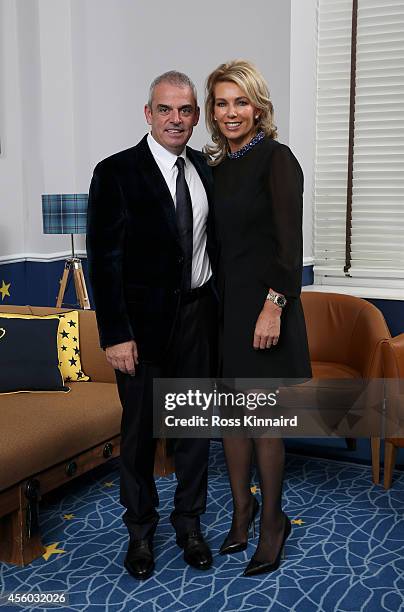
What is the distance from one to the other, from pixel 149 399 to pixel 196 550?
1.91 ft

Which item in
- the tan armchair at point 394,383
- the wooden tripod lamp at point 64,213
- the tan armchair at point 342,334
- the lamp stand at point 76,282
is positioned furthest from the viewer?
the lamp stand at point 76,282

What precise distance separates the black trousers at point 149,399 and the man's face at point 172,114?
1.79 ft

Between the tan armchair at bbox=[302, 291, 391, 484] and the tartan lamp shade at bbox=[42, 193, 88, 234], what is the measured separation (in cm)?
140

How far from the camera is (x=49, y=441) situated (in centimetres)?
277

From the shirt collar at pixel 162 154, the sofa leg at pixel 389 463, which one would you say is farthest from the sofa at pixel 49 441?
the shirt collar at pixel 162 154

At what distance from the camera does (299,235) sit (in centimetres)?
234

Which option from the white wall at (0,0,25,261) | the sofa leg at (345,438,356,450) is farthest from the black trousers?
the white wall at (0,0,25,261)

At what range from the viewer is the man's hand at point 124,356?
2.42 m

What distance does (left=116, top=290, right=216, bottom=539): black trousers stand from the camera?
249 centimetres

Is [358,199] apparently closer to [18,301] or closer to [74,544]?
[18,301]

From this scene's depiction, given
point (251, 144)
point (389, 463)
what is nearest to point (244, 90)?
point (251, 144)

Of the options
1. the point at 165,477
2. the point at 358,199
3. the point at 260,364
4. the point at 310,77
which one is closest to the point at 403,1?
the point at 310,77

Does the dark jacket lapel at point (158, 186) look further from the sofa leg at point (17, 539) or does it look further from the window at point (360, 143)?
the window at point (360, 143)

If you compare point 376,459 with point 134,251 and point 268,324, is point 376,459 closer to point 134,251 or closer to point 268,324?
point 268,324
